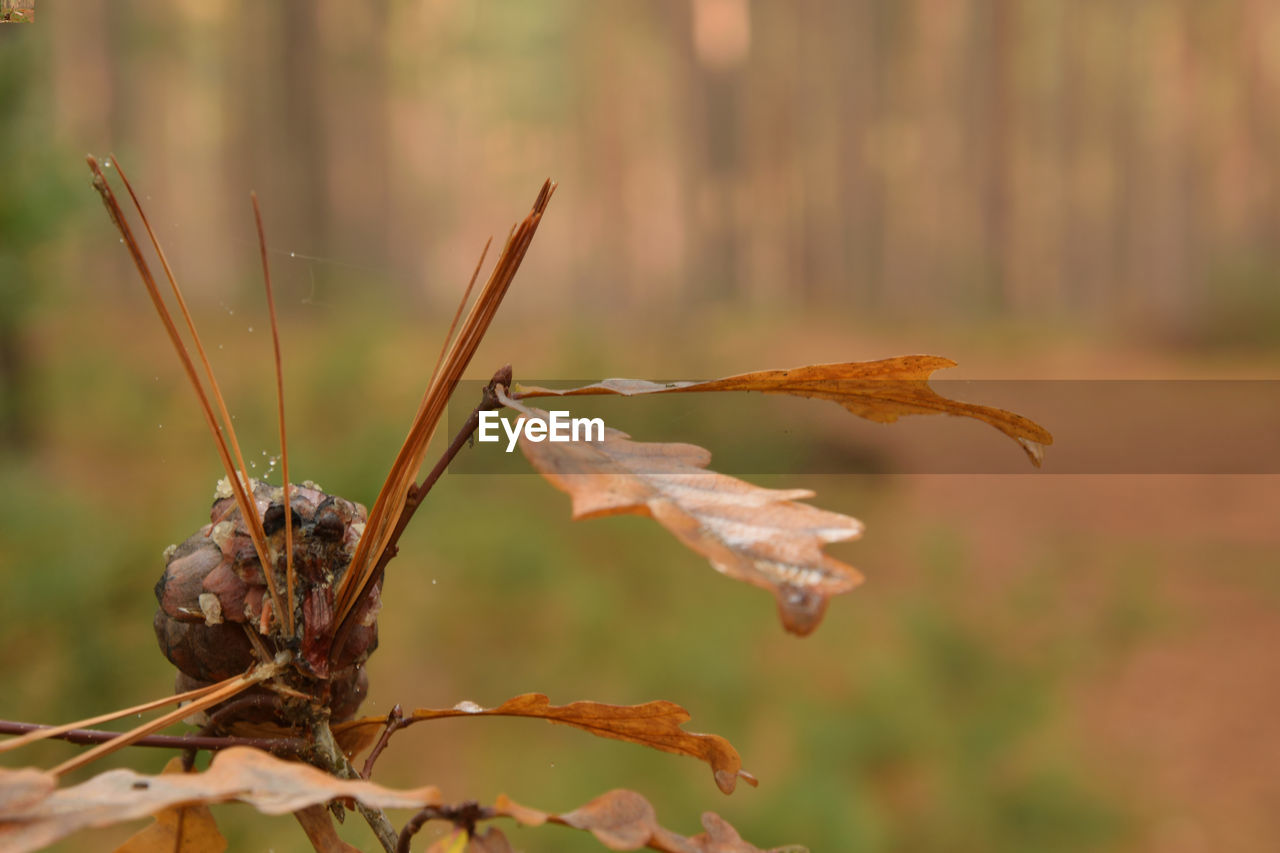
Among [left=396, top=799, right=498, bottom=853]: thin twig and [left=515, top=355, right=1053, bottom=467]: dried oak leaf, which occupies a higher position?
[left=515, top=355, right=1053, bottom=467]: dried oak leaf

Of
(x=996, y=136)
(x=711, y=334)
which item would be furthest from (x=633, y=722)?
(x=996, y=136)

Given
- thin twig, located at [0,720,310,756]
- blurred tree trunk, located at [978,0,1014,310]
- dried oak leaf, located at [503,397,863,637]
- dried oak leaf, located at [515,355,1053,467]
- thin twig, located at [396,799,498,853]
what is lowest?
thin twig, located at [396,799,498,853]

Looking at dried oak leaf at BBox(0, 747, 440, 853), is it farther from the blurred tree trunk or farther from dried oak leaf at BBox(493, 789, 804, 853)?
the blurred tree trunk

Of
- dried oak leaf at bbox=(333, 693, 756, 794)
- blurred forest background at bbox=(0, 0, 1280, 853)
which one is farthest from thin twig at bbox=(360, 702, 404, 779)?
blurred forest background at bbox=(0, 0, 1280, 853)

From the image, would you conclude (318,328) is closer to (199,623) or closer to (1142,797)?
(199,623)

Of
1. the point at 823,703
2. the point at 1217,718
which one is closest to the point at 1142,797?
the point at 1217,718

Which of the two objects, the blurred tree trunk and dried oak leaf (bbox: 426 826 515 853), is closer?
dried oak leaf (bbox: 426 826 515 853)
